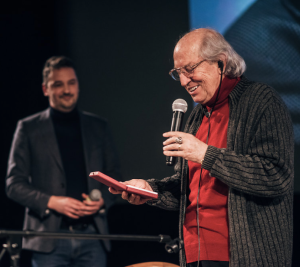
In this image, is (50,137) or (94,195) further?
(50,137)

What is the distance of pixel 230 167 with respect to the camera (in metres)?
1.40

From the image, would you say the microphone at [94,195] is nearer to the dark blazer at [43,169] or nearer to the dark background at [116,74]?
the dark blazer at [43,169]

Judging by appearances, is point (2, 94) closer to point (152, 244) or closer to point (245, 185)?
point (152, 244)

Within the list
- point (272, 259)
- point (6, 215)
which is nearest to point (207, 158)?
point (272, 259)

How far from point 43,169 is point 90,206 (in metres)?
0.46

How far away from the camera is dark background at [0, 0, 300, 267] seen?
10.6ft

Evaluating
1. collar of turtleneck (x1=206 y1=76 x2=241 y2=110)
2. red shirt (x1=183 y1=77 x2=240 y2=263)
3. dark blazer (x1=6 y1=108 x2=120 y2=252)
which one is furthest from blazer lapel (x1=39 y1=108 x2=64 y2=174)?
collar of turtleneck (x1=206 y1=76 x2=241 y2=110)

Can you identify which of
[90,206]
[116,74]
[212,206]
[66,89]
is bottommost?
[90,206]

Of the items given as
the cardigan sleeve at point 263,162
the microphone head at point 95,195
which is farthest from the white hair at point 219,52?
the microphone head at point 95,195

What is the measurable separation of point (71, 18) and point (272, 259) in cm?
297

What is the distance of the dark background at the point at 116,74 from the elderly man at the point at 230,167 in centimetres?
142

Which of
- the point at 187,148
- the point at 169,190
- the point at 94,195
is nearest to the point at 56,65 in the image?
the point at 94,195

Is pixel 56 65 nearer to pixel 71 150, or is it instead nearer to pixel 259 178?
pixel 71 150

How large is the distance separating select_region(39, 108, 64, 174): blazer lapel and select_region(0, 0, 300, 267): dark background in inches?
26.1
